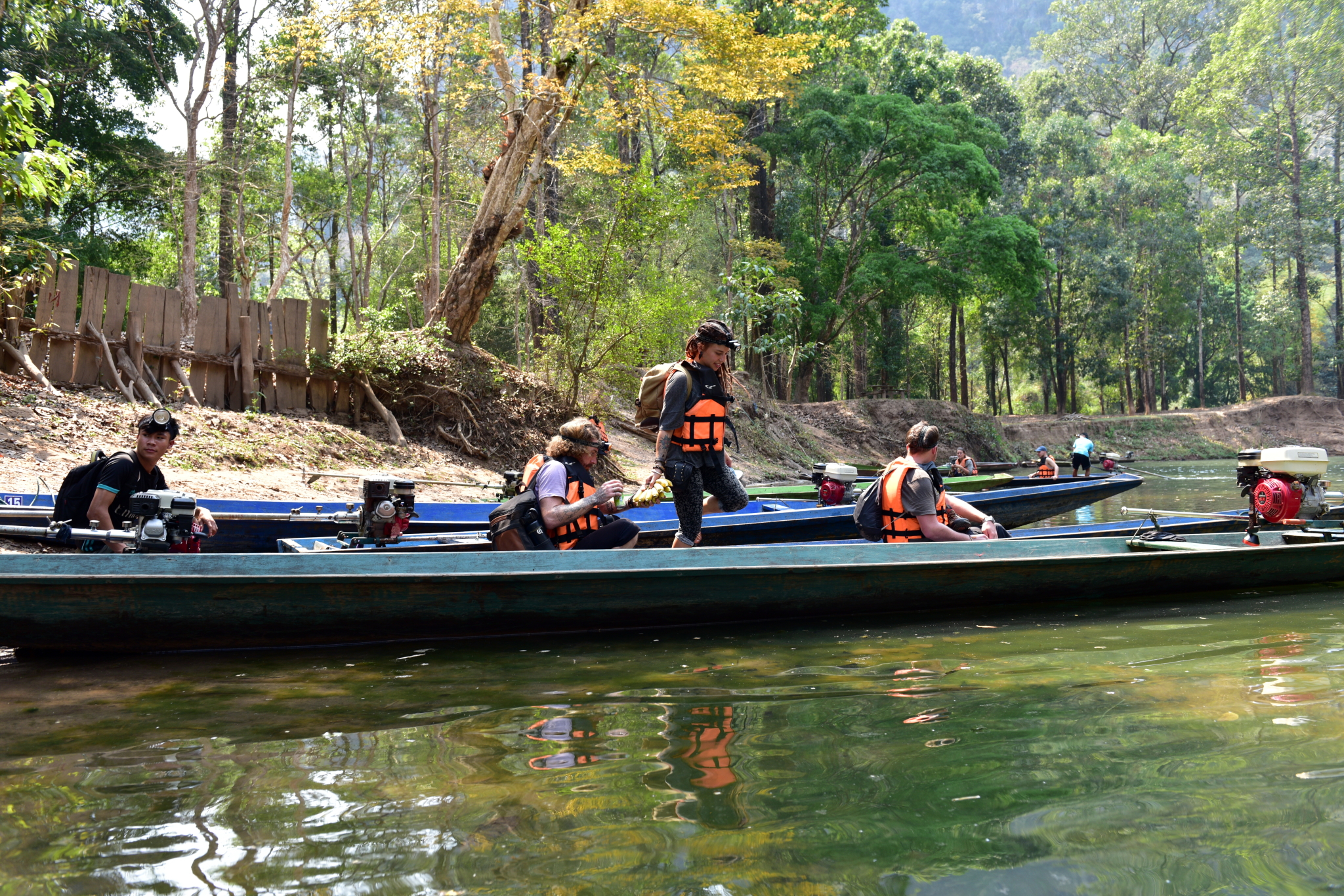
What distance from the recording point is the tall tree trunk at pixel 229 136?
69.9 ft

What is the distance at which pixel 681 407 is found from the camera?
240 inches

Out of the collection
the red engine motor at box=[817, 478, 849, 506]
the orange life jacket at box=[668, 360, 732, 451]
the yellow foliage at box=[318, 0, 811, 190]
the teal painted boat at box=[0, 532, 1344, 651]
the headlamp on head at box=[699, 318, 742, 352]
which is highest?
the yellow foliage at box=[318, 0, 811, 190]

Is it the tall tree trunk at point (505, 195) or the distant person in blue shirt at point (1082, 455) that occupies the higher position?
the tall tree trunk at point (505, 195)

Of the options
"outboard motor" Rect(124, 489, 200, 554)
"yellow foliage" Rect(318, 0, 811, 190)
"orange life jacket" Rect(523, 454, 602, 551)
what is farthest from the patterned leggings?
"yellow foliage" Rect(318, 0, 811, 190)

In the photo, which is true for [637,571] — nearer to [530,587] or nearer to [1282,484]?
[530,587]

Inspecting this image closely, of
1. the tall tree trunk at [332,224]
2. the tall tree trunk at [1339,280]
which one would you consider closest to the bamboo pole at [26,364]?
the tall tree trunk at [332,224]

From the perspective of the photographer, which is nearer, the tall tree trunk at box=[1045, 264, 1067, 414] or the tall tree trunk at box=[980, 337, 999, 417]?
the tall tree trunk at box=[1045, 264, 1067, 414]

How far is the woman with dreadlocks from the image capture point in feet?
20.1

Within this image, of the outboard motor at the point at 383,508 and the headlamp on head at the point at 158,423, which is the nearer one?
the headlamp on head at the point at 158,423

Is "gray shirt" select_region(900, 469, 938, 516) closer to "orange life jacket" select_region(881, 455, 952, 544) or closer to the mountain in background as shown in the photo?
"orange life jacket" select_region(881, 455, 952, 544)

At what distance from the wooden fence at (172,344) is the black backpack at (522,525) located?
8236 millimetres

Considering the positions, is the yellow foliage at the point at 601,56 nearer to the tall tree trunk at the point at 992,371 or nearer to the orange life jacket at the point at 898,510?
the orange life jacket at the point at 898,510

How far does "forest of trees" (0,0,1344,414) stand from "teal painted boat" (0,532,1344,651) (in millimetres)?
3688

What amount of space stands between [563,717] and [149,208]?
73.8 ft
